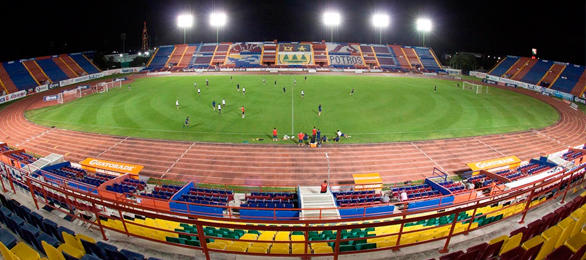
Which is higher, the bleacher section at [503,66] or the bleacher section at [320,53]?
the bleacher section at [320,53]

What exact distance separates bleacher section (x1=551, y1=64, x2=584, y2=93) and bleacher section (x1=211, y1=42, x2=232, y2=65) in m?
73.2

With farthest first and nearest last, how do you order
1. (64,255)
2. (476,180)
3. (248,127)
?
(248,127), (476,180), (64,255)

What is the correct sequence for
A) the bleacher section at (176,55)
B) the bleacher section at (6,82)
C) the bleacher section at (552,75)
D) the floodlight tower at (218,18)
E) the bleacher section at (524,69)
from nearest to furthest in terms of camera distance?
1. the bleacher section at (6,82)
2. the bleacher section at (552,75)
3. the bleacher section at (524,69)
4. the bleacher section at (176,55)
5. the floodlight tower at (218,18)

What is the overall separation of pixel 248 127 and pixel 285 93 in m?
15.4

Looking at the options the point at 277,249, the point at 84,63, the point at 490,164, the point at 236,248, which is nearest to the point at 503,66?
the point at 490,164

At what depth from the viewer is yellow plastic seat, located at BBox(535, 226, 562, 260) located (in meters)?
5.86

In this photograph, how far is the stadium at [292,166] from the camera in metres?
6.70

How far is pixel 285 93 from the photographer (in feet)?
138

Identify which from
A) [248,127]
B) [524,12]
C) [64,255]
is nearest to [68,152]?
[248,127]

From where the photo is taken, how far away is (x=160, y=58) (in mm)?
80062

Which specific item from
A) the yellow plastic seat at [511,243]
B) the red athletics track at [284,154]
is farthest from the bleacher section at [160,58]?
the yellow plastic seat at [511,243]

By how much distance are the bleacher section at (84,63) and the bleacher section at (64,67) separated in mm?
3234

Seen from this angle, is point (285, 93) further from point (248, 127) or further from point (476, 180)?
point (476, 180)

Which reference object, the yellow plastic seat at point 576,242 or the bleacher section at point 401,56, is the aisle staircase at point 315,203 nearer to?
the yellow plastic seat at point 576,242
